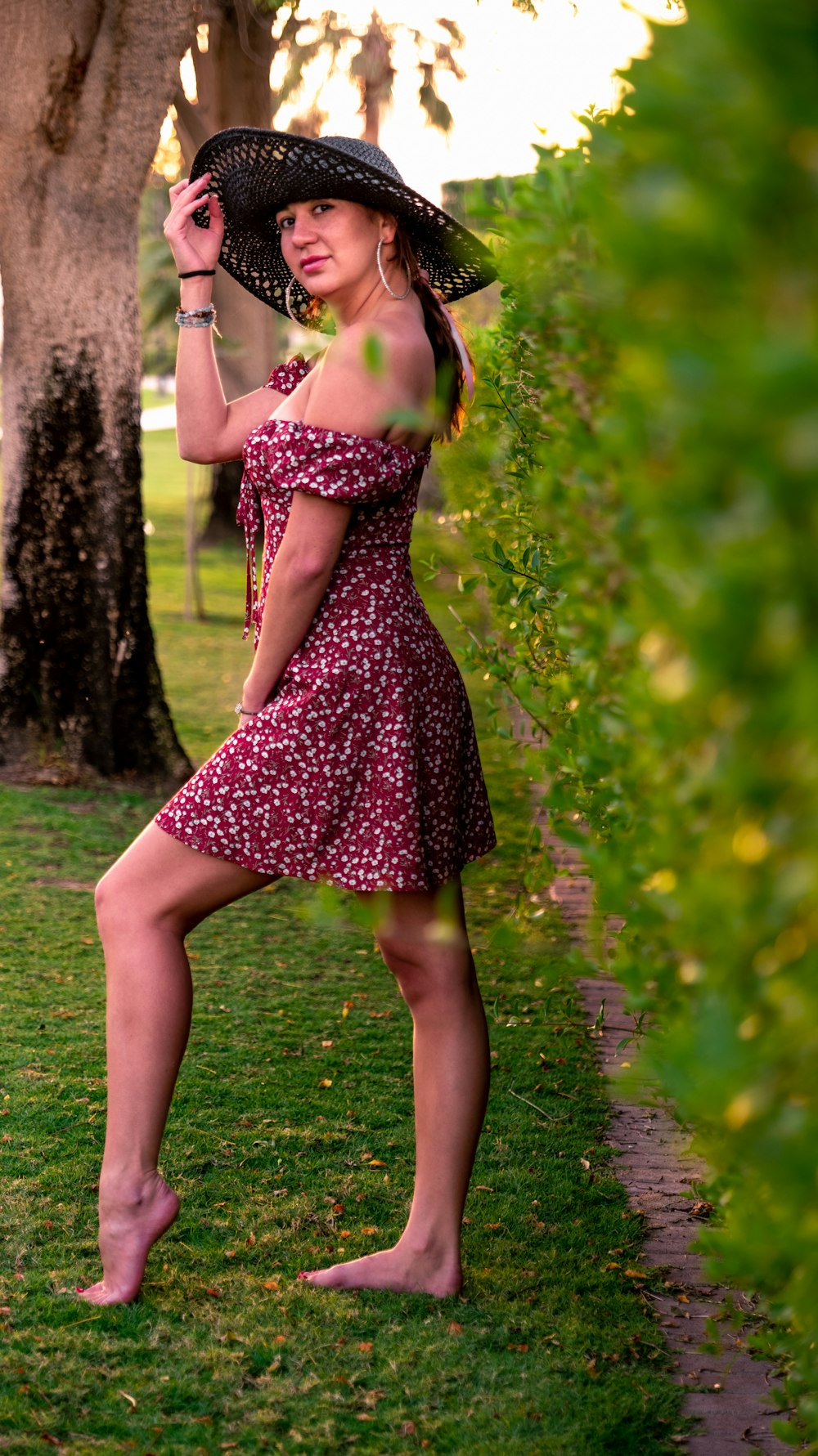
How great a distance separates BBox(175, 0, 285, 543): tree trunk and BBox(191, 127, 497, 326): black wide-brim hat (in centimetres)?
366

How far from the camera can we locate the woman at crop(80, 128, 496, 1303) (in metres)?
2.78

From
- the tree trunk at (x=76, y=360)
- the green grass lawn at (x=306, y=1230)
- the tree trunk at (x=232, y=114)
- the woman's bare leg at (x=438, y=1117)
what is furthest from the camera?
the tree trunk at (x=232, y=114)

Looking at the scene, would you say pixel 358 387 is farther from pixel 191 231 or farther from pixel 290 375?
pixel 191 231

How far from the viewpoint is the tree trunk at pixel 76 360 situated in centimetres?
674

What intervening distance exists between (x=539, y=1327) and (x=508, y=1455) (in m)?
0.48

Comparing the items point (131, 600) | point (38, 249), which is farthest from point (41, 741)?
point (38, 249)

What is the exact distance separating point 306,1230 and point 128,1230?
574mm

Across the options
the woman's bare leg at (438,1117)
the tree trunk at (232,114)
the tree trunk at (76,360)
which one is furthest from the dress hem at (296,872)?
the tree trunk at (232,114)

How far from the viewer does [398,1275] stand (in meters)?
3.05

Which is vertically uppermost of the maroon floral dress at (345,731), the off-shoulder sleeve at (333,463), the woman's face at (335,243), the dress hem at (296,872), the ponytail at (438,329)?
the woman's face at (335,243)

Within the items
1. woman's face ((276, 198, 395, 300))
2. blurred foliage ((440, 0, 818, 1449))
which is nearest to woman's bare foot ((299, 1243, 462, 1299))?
blurred foliage ((440, 0, 818, 1449))

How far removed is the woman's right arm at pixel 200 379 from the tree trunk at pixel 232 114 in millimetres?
3828

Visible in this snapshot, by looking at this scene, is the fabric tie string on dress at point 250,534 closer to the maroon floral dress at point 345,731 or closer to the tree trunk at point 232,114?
the maroon floral dress at point 345,731

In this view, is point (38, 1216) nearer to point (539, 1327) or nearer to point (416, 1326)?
point (416, 1326)
